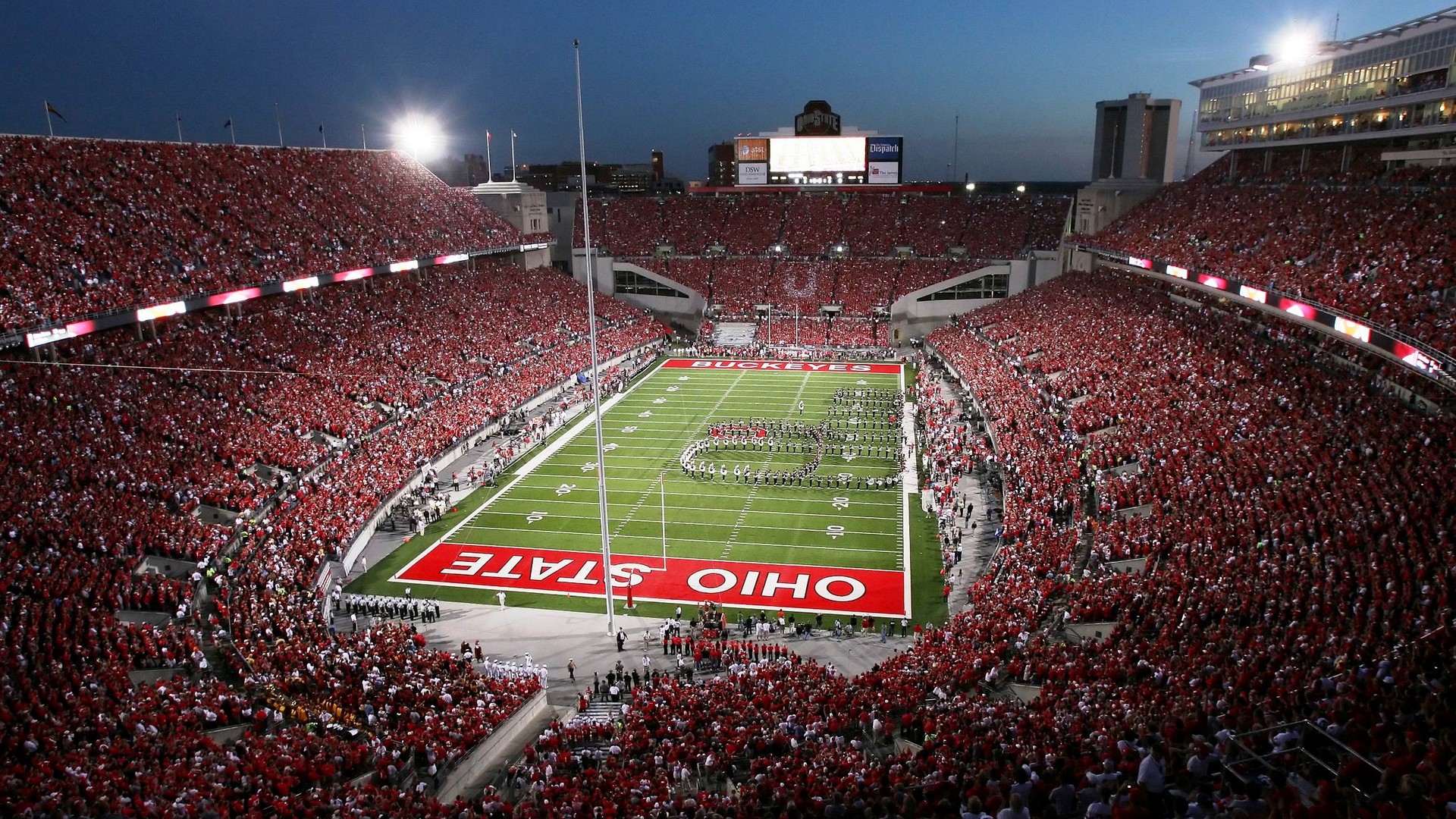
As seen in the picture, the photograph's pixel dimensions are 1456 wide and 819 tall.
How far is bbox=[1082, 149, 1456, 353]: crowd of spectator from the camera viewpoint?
21266mm

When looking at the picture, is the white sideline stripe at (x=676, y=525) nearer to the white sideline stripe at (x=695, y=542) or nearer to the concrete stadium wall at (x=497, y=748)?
the white sideline stripe at (x=695, y=542)

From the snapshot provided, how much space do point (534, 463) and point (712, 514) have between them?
26.1 ft

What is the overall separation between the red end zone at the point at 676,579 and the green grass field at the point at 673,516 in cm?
30

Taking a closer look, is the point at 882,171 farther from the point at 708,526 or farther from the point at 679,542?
the point at 679,542

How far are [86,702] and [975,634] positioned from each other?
44.4ft

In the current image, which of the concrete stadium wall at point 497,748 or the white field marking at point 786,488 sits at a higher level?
the concrete stadium wall at point 497,748

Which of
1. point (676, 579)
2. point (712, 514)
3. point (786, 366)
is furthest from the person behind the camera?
point (786, 366)

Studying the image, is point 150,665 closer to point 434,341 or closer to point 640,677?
point 640,677

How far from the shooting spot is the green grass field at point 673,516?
2177 cm

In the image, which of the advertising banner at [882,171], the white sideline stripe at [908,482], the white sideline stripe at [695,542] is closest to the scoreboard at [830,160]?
the advertising banner at [882,171]

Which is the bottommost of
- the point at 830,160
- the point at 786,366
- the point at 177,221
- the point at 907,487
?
the point at 907,487

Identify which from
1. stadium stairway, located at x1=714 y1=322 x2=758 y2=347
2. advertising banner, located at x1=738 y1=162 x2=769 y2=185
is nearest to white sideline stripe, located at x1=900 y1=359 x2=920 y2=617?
stadium stairway, located at x1=714 y1=322 x2=758 y2=347

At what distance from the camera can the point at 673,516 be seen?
24844mm

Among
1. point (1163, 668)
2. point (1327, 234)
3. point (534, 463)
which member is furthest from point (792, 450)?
point (1163, 668)
